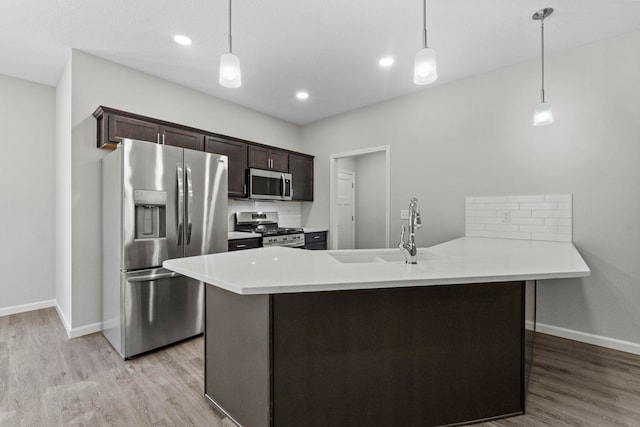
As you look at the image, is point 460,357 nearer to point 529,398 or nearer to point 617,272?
point 529,398

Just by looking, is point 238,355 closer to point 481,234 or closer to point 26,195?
point 481,234

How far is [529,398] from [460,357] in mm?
793

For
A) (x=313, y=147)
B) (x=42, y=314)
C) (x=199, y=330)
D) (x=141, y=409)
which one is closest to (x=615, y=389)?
(x=141, y=409)

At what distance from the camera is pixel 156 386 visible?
2.05m

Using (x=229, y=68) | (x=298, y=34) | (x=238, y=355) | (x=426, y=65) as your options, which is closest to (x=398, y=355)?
(x=238, y=355)

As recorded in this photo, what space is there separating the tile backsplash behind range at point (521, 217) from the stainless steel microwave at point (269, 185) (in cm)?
247

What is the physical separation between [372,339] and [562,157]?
107 inches

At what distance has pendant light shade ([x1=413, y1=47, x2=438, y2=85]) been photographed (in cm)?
164

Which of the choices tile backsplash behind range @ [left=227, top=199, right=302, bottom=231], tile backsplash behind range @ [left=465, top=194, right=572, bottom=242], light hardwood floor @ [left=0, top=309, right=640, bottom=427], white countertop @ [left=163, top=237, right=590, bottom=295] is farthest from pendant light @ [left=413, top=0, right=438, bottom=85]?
tile backsplash behind range @ [left=227, top=199, right=302, bottom=231]

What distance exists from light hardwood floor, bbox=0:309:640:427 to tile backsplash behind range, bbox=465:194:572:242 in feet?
3.34

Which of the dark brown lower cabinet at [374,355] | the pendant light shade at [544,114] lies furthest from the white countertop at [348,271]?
the pendant light shade at [544,114]

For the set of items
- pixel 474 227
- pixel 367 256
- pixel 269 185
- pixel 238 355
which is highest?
pixel 269 185

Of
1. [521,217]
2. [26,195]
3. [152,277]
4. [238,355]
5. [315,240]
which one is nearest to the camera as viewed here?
[238,355]

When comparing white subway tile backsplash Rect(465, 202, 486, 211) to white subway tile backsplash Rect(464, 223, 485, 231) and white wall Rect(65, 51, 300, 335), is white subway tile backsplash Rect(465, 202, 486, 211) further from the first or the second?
white wall Rect(65, 51, 300, 335)
